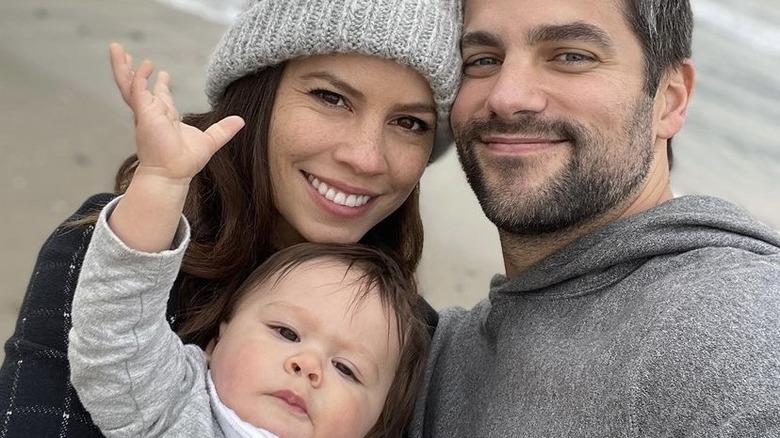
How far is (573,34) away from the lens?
2363mm

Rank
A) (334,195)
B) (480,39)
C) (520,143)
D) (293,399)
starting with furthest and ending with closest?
(334,195) → (480,39) → (520,143) → (293,399)

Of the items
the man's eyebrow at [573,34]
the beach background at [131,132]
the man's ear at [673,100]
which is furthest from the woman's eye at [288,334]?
the beach background at [131,132]

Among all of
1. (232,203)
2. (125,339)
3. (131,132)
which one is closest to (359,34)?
(232,203)

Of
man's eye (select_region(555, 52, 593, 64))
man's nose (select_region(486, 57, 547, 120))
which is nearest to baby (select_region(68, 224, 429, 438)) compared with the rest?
man's nose (select_region(486, 57, 547, 120))

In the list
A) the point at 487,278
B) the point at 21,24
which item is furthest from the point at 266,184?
the point at 21,24

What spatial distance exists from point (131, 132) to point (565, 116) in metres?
4.61

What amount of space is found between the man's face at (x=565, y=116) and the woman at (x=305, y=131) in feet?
0.77

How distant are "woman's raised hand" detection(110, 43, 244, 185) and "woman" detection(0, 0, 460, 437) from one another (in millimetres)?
458

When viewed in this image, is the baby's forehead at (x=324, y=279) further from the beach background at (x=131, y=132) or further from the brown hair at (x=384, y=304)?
the beach background at (x=131, y=132)

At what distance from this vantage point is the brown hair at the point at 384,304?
7.97 ft

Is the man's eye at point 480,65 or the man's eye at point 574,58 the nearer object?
the man's eye at point 574,58

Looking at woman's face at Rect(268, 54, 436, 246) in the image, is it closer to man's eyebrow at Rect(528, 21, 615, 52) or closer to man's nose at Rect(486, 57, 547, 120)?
man's nose at Rect(486, 57, 547, 120)

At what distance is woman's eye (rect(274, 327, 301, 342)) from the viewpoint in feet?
7.58

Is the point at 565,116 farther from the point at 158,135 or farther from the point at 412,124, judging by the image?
the point at 158,135
